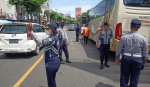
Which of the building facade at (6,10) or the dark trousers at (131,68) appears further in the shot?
the building facade at (6,10)

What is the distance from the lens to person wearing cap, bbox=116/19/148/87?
3196 mm

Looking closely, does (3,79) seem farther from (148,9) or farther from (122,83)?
(148,9)

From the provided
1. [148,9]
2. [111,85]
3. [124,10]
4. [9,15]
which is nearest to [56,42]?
[111,85]

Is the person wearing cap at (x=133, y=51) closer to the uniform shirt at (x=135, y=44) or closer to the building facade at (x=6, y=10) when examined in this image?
the uniform shirt at (x=135, y=44)

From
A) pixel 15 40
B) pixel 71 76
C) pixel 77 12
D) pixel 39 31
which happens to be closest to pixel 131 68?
pixel 71 76

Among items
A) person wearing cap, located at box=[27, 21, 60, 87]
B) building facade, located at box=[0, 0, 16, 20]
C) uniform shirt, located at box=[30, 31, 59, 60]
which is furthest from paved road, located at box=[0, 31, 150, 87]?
building facade, located at box=[0, 0, 16, 20]

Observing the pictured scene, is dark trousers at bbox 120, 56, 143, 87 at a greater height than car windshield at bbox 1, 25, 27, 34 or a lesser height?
lesser

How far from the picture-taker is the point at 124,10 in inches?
264

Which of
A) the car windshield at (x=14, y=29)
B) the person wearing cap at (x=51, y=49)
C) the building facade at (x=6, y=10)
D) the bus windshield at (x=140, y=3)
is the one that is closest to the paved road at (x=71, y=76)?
the person wearing cap at (x=51, y=49)

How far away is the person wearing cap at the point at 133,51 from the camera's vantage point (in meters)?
3.20

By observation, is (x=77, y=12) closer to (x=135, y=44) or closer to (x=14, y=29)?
(x=14, y=29)

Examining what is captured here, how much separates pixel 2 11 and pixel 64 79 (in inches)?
1102

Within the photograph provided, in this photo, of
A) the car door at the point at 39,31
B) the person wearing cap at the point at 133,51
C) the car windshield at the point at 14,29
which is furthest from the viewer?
the car door at the point at 39,31

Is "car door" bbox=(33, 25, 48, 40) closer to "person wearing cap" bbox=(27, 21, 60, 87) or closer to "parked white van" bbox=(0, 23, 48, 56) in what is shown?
"parked white van" bbox=(0, 23, 48, 56)
